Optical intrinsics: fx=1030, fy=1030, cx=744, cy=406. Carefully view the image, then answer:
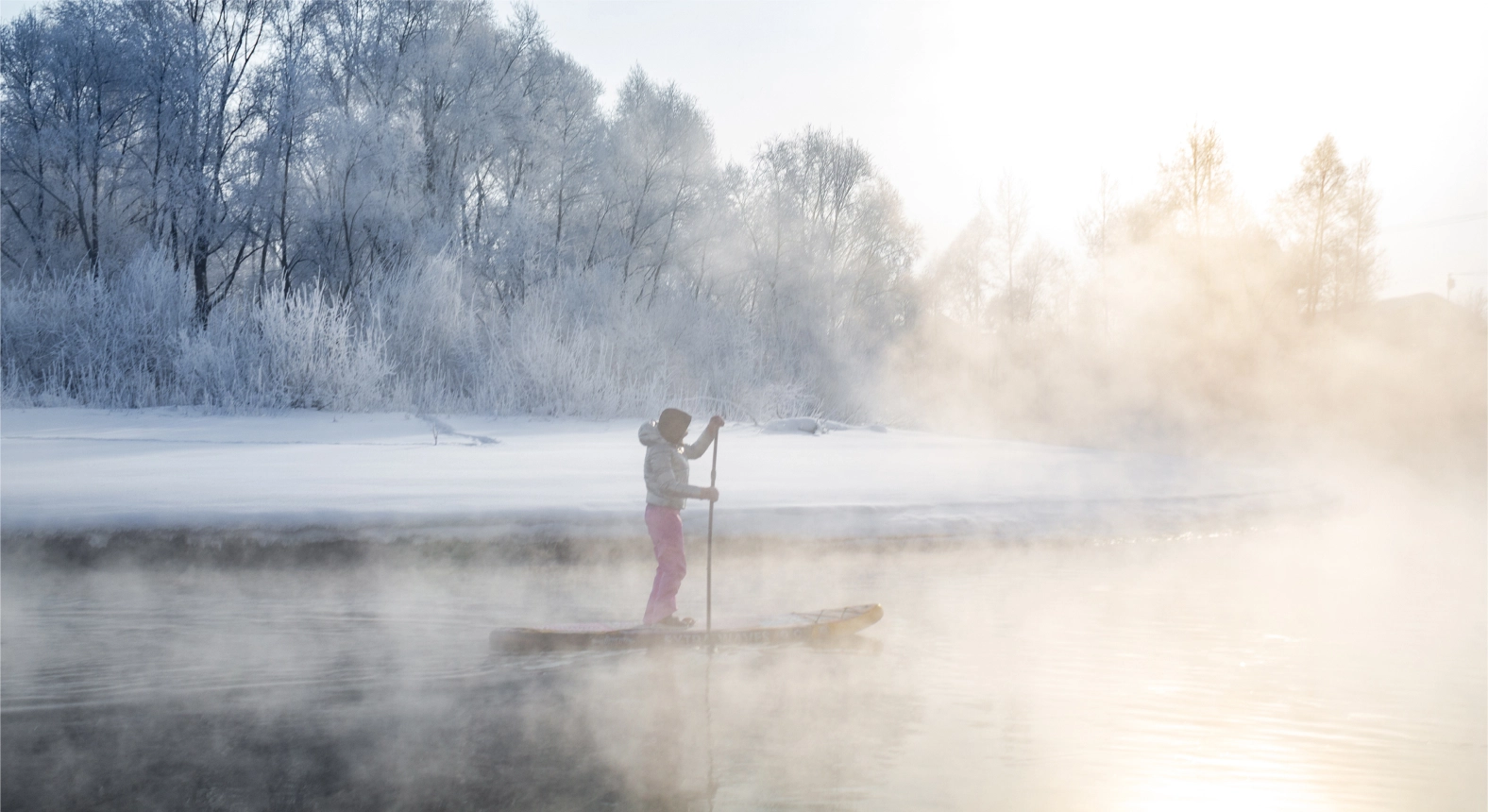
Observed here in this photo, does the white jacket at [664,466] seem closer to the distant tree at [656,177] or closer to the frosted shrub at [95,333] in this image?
the frosted shrub at [95,333]

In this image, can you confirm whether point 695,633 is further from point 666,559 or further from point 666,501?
point 666,501

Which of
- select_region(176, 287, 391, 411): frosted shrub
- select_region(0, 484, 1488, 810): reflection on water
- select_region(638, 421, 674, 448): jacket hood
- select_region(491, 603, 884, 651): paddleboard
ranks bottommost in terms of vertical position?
select_region(0, 484, 1488, 810): reflection on water

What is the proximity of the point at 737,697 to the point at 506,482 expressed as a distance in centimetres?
360

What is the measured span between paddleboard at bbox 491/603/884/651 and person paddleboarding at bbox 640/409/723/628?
22 cm

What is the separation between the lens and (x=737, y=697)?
338cm

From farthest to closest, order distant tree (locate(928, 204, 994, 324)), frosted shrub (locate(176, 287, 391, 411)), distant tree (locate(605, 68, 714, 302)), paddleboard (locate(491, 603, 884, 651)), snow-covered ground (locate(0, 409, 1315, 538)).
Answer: distant tree (locate(928, 204, 994, 324)) → distant tree (locate(605, 68, 714, 302)) → frosted shrub (locate(176, 287, 391, 411)) → snow-covered ground (locate(0, 409, 1315, 538)) → paddleboard (locate(491, 603, 884, 651))

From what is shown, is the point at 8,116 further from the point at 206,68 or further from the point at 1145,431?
the point at 1145,431

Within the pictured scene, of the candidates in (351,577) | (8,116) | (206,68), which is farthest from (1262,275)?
(8,116)

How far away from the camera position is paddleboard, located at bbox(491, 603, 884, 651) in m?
3.71

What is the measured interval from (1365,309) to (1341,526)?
24.8 m

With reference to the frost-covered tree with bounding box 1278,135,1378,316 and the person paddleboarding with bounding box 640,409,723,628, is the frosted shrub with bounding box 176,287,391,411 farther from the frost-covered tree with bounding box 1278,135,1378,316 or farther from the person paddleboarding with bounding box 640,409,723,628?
the frost-covered tree with bounding box 1278,135,1378,316

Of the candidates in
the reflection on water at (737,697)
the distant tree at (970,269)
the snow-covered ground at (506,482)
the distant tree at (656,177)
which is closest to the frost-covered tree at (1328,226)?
the distant tree at (970,269)

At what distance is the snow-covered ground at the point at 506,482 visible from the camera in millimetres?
5262

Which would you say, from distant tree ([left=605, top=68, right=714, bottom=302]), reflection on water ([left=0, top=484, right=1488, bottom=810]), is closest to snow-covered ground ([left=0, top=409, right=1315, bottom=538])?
reflection on water ([left=0, top=484, right=1488, bottom=810])
